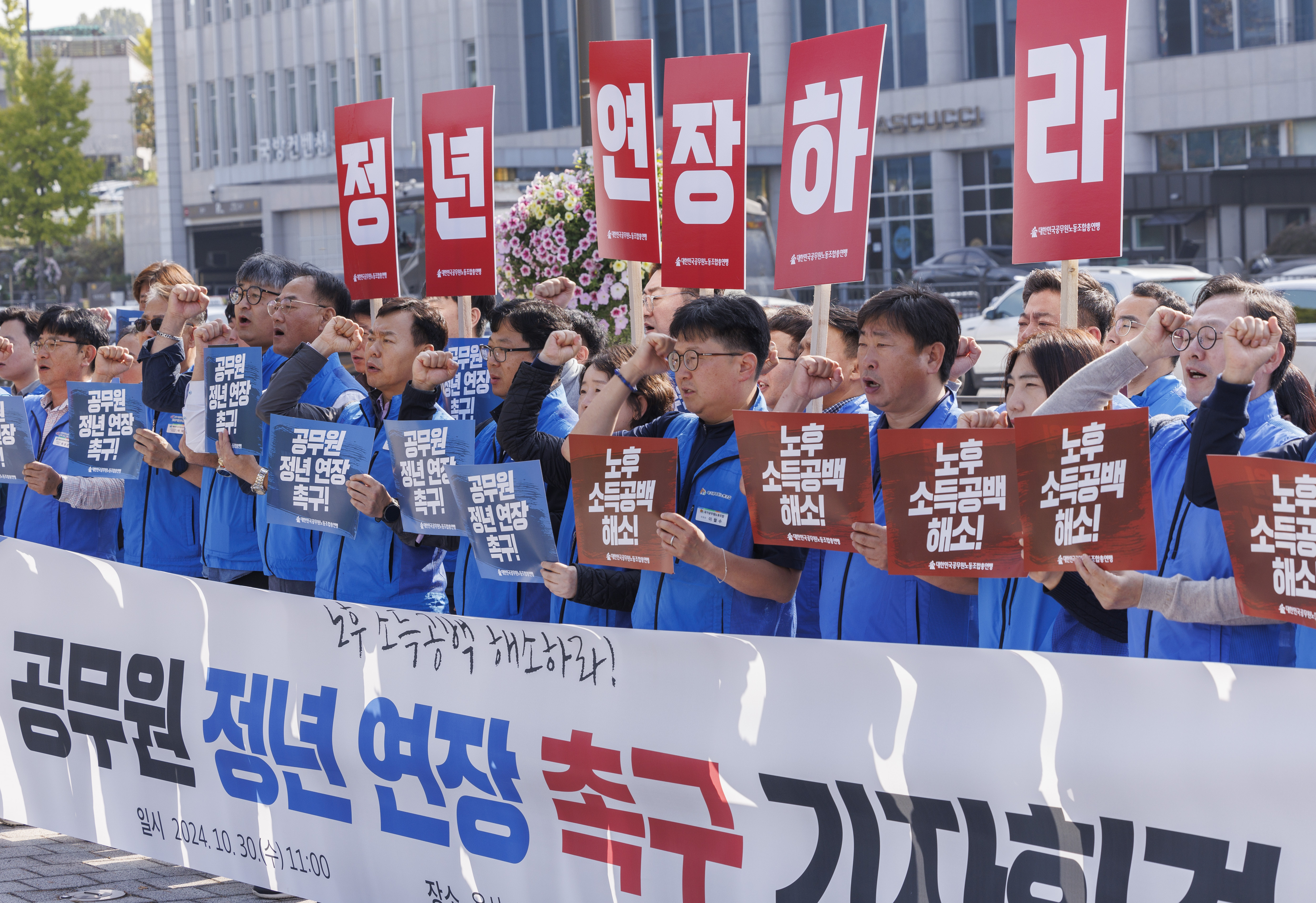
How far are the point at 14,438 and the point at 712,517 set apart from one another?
3672 millimetres

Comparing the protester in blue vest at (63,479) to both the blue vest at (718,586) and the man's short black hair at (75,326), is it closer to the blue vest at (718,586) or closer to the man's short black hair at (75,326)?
the man's short black hair at (75,326)

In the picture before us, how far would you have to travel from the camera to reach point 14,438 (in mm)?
6465

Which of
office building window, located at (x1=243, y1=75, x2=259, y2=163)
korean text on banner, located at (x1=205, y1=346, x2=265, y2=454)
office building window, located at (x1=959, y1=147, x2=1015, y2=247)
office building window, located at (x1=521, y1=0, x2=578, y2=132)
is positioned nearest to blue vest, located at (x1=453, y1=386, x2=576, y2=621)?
korean text on banner, located at (x1=205, y1=346, x2=265, y2=454)

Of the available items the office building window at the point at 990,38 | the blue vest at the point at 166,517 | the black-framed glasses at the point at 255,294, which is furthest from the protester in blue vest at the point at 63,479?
the office building window at the point at 990,38

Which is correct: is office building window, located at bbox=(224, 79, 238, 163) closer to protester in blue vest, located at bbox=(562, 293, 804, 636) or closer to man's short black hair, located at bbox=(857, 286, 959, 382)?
protester in blue vest, located at bbox=(562, 293, 804, 636)

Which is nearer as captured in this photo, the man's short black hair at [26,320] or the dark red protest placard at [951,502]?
the dark red protest placard at [951,502]

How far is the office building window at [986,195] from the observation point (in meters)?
36.9

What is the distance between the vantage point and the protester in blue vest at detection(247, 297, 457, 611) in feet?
16.5

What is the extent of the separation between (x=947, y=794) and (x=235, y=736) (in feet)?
8.09

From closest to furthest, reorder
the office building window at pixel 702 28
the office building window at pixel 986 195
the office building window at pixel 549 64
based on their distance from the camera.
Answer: the office building window at pixel 986 195
the office building window at pixel 702 28
the office building window at pixel 549 64

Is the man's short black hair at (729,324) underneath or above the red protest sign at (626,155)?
underneath

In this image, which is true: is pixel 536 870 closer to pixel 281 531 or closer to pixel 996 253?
pixel 281 531

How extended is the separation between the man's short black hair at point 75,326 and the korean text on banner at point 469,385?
1.79 metres

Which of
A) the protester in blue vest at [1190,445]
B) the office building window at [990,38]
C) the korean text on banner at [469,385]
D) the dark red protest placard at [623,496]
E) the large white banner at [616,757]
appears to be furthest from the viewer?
the office building window at [990,38]
